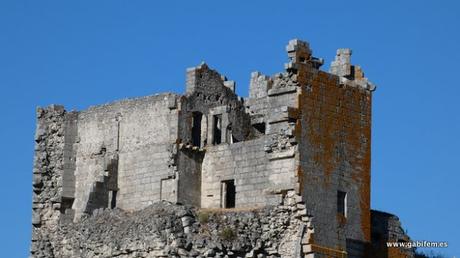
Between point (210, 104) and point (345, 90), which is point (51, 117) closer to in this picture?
point (210, 104)

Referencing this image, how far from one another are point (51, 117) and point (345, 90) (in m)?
11.8

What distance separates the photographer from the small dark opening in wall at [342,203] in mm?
58562

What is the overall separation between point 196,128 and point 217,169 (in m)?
1.90

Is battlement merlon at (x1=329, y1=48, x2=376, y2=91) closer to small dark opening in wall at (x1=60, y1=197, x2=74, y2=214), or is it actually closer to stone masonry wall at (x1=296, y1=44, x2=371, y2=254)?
stone masonry wall at (x1=296, y1=44, x2=371, y2=254)

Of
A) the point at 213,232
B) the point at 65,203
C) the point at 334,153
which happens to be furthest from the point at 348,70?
the point at 65,203

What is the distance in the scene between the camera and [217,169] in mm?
60625

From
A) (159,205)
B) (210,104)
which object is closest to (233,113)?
(210,104)

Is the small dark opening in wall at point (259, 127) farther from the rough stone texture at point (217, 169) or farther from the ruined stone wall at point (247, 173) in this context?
the ruined stone wall at point (247, 173)

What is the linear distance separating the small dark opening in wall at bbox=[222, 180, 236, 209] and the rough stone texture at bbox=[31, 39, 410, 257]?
55 millimetres

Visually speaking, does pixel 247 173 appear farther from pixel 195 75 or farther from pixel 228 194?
pixel 195 75

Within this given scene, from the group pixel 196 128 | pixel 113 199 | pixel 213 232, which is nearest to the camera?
pixel 213 232

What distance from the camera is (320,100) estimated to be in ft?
192

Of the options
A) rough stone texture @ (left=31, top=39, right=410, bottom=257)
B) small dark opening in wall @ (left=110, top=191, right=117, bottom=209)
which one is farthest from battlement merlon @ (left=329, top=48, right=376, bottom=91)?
small dark opening in wall @ (left=110, top=191, right=117, bottom=209)

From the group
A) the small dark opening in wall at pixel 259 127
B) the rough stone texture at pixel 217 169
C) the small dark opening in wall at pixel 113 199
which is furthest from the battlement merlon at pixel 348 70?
the small dark opening in wall at pixel 113 199
